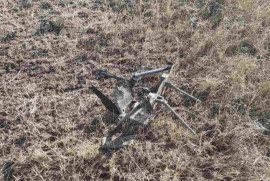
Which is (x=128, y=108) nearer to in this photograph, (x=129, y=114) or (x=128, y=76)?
(x=129, y=114)

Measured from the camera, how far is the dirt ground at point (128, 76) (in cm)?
264

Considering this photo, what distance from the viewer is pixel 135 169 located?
261 centimetres

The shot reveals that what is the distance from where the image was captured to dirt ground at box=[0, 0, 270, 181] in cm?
264

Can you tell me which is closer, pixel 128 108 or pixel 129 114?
pixel 129 114

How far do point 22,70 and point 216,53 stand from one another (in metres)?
2.92

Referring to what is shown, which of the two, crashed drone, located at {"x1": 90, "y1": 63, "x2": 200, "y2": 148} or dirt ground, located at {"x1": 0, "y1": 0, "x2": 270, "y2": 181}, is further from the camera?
crashed drone, located at {"x1": 90, "y1": 63, "x2": 200, "y2": 148}

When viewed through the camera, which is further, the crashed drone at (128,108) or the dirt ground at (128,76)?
the crashed drone at (128,108)

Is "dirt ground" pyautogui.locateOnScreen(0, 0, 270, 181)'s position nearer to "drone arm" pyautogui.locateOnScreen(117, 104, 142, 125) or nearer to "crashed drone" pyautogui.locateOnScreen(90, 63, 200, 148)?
"crashed drone" pyautogui.locateOnScreen(90, 63, 200, 148)

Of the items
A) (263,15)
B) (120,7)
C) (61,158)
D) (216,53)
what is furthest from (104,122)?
(263,15)

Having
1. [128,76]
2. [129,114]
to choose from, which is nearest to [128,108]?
[129,114]

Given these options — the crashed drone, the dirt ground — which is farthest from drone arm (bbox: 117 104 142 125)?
the dirt ground

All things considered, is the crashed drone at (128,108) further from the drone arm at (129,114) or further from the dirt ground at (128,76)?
the dirt ground at (128,76)

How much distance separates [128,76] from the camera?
3.56 metres

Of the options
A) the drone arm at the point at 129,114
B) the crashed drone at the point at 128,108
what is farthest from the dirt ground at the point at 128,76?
the drone arm at the point at 129,114
